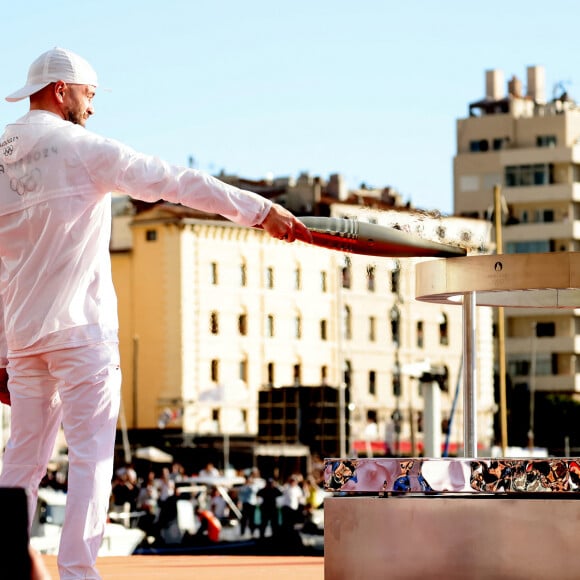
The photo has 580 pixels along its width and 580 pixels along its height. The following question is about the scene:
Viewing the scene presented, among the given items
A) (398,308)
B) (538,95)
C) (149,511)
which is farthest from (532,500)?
(538,95)

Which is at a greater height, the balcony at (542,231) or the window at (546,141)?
the window at (546,141)

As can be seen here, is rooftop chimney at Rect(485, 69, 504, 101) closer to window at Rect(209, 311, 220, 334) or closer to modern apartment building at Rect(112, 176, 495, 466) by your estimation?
modern apartment building at Rect(112, 176, 495, 466)

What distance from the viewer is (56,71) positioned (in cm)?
626

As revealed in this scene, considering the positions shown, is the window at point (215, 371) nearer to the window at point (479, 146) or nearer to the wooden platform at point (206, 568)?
the window at point (479, 146)

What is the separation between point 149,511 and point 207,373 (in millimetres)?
57797

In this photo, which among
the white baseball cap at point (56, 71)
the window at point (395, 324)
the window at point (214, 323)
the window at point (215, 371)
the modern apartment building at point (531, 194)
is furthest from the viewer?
the modern apartment building at point (531, 194)

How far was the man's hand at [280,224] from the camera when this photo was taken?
6344 millimetres

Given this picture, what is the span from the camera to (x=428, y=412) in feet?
117

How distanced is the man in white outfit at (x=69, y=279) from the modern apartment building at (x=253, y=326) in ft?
263

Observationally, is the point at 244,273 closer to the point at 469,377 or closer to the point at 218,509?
the point at 218,509

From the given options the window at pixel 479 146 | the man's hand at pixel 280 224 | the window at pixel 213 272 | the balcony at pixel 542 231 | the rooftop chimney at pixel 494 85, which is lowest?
the man's hand at pixel 280 224

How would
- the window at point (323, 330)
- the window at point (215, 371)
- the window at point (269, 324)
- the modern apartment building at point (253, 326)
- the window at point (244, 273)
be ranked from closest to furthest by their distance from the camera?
the modern apartment building at point (253, 326) → the window at point (215, 371) → the window at point (244, 273) → the window at point (269, 324) → the window at point (323, 330)

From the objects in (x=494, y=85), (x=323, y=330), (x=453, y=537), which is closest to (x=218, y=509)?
(x=453, y=537)

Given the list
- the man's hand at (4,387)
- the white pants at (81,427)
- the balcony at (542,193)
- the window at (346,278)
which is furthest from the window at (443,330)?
the white pants at (81,427)
